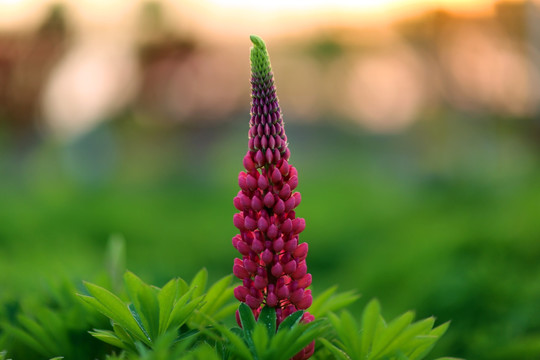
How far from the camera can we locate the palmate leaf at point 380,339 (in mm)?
1080

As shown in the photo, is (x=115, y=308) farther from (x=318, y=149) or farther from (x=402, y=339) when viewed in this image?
(x=318, y=149)

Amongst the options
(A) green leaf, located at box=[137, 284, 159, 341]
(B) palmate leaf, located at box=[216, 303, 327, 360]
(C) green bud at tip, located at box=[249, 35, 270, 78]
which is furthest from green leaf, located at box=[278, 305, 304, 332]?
(C) green bud at tip, located at box=[249, 35, 270, 78]

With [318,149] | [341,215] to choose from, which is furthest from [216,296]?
[318,149]

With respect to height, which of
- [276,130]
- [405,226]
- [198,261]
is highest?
[276,130]

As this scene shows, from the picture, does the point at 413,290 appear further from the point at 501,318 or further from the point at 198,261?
the point at 198,261

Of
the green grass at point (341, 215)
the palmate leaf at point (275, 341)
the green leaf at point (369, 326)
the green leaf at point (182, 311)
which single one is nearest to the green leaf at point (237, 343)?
the palmate leaf at point (275, 341)

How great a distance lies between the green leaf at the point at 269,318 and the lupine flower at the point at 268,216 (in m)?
0.01

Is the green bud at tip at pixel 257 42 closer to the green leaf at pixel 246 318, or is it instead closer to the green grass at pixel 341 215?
the green leaf at pixel 246 318

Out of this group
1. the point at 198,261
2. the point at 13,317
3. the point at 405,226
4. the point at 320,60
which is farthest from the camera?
the point at 320,60

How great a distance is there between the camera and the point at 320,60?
12031 mm

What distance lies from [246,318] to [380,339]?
23 cm

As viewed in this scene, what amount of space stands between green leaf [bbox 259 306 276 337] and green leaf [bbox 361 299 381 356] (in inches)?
6.2

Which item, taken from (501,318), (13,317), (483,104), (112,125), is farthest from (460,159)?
(13,317)

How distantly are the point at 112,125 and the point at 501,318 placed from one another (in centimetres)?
902
